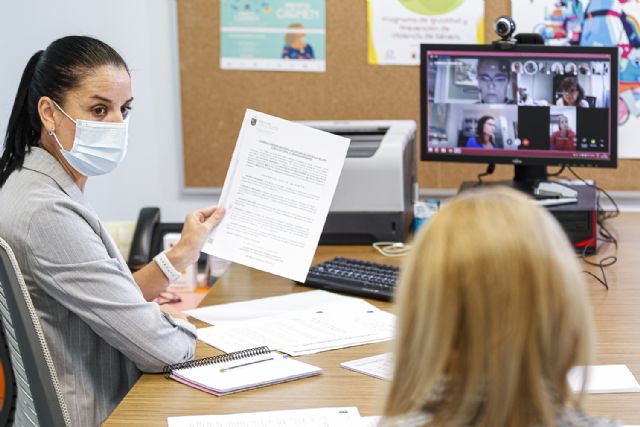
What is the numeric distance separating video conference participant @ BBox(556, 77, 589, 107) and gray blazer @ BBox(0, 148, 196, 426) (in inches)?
49.9

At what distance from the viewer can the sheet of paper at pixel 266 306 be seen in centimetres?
190

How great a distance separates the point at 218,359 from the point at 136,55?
1885 mm

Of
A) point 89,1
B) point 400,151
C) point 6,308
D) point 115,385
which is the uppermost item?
point 89,1

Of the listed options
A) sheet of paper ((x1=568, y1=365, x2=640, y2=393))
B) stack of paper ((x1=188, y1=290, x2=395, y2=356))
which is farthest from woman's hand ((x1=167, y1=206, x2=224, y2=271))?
sheet of paper ((x1=568, y1=365, x2=640, y2=393))

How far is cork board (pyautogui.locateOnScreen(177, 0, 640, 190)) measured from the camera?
316 centimetres

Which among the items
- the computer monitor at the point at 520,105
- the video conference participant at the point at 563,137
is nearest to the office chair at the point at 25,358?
the computer monitor at the point at 520,105

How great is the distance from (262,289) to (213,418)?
0.76 meters

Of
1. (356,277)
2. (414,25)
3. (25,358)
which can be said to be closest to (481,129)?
(356,277)

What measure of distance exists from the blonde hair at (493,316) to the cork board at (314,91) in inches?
92.5

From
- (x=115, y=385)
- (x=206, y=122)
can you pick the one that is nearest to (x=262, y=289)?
(x=115, y=385)

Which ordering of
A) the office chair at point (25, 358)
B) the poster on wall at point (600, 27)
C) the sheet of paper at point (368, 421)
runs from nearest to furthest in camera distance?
the sheet of paper at point (368, 421)
the office chair at point (25, 358)
the poster on wall at point (600, 27)

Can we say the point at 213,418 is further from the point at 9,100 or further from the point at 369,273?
the point at 9,100

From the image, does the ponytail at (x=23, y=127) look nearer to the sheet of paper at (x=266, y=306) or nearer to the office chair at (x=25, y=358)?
the office chair at (x=25, y=358)

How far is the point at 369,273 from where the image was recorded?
6.95 feet
